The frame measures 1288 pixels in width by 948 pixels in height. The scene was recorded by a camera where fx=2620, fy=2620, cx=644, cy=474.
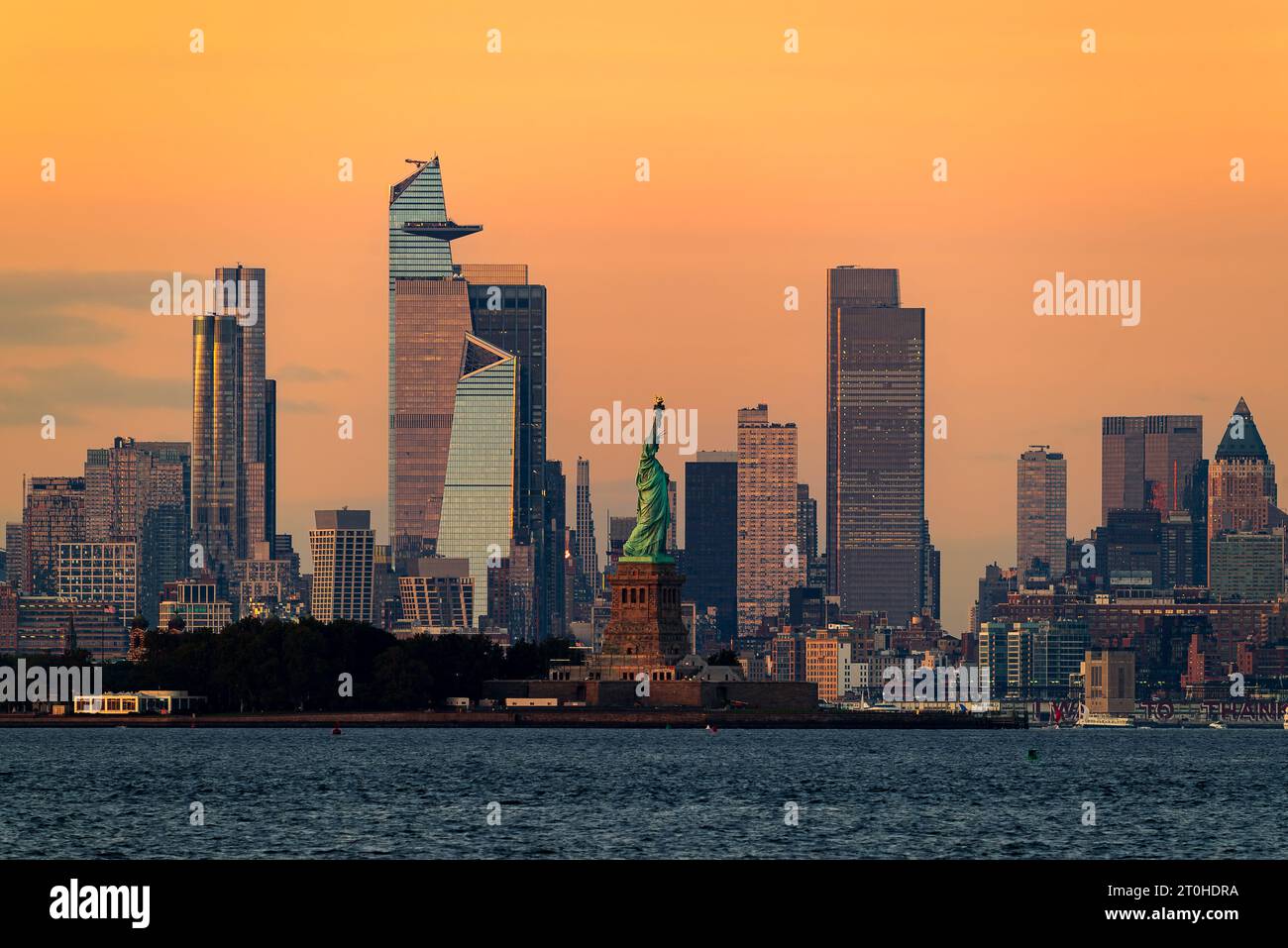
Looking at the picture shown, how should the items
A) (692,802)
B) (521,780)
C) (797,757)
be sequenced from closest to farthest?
(692,802)
(521,780)
(797,757)

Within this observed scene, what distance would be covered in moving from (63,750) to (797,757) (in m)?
47.2

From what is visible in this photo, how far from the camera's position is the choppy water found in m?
83.2

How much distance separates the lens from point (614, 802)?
106m

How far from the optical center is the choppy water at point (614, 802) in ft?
273
